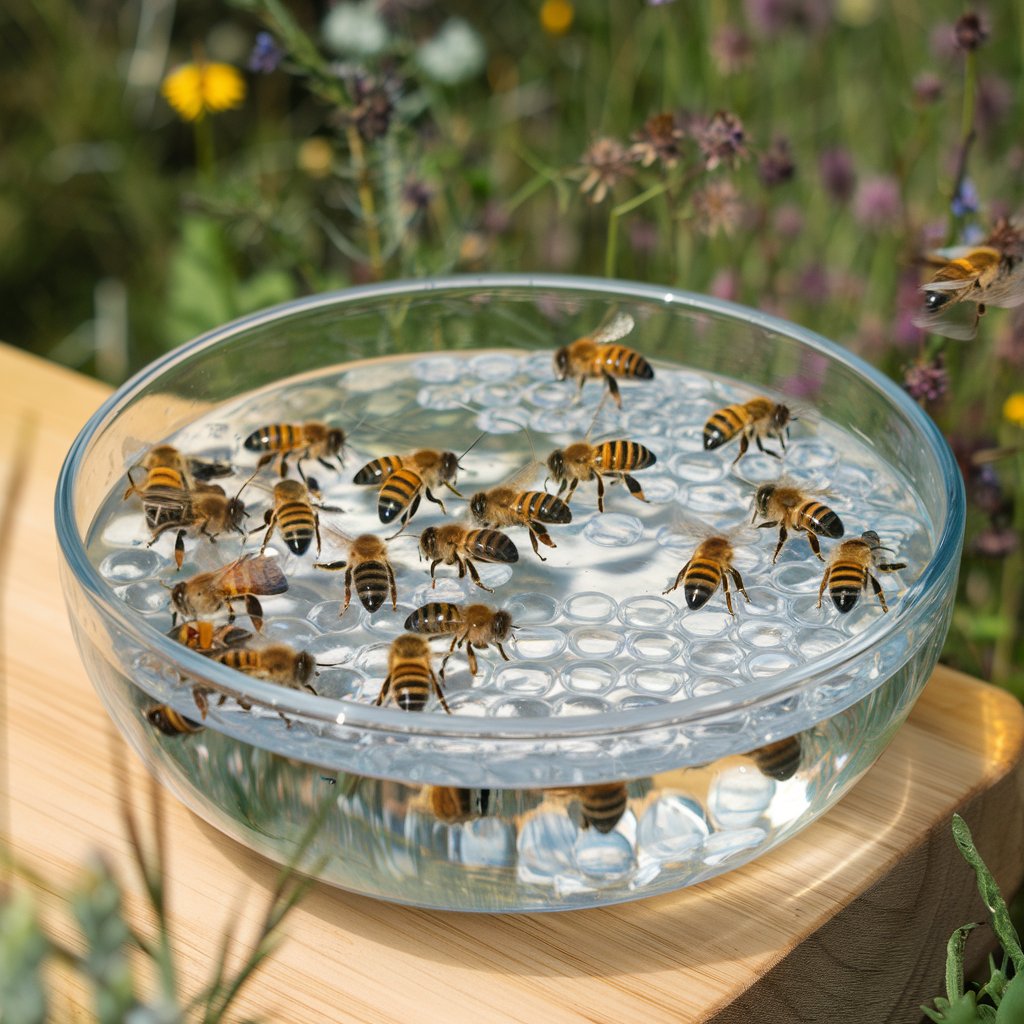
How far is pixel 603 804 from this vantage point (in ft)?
2.28

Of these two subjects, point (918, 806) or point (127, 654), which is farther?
point (918, 806)

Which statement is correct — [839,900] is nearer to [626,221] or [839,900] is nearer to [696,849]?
[696,849]

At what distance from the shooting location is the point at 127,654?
0.75 metres

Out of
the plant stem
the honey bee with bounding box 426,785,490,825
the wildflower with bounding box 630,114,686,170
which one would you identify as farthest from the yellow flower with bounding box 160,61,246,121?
the honey bee with bounding box 426,785,490,825

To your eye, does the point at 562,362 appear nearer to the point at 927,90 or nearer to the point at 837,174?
the point at 927,90

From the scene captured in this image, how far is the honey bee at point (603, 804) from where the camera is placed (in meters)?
0.69

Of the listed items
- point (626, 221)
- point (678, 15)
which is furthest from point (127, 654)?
point (678, 15)

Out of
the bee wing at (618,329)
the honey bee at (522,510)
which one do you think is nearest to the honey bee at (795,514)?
the honey bee at (522,510)

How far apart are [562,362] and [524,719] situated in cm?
50

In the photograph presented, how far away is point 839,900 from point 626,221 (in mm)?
1247

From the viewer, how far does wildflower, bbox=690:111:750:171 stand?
1.24 metres

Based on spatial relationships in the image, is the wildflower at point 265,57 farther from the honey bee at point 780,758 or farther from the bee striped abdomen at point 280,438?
the honey bee at point 780,758

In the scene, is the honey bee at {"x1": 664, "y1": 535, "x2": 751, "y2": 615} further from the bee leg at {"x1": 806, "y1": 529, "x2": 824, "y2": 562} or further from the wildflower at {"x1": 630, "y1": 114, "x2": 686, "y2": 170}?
the wildflower at {"x1": 630, "y1": 114, "x2": 686, "y2": 170}

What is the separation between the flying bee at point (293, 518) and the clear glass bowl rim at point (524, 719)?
0.40ft
